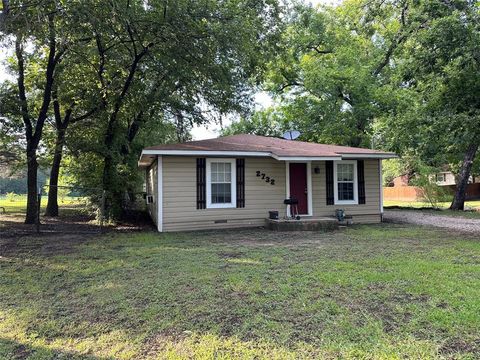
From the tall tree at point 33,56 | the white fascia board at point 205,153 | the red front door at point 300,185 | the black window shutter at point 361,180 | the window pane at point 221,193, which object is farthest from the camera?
the black window shutter at point 361,180

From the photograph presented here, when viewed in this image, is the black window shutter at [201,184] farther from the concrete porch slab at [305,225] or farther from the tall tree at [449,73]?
the tall tree at [449,73]

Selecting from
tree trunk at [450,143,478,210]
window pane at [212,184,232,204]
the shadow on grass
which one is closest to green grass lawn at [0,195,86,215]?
window pane at [212,184,232,204]

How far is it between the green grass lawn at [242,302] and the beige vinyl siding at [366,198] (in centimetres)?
429

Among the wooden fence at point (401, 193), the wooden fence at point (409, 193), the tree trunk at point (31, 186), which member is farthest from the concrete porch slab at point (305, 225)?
the wooden fence at point (401, 193)

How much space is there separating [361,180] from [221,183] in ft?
15.9

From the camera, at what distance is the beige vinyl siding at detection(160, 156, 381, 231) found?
10078 millimetres

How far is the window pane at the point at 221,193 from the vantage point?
10.5m

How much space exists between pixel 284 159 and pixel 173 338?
7.69m

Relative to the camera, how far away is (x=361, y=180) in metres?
11.9

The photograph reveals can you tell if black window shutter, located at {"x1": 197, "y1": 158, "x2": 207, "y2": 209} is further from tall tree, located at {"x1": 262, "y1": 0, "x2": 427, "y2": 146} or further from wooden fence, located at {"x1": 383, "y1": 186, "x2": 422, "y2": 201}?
wooden fence, located at {"x1": 383, "y1": 186, "x2": 422, "y2": 201}

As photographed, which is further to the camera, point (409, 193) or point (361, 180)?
point (409, 193)

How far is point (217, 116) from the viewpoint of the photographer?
627 inches

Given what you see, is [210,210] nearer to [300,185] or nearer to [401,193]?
[300,185]

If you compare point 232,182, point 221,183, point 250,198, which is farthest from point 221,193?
point 250,198
